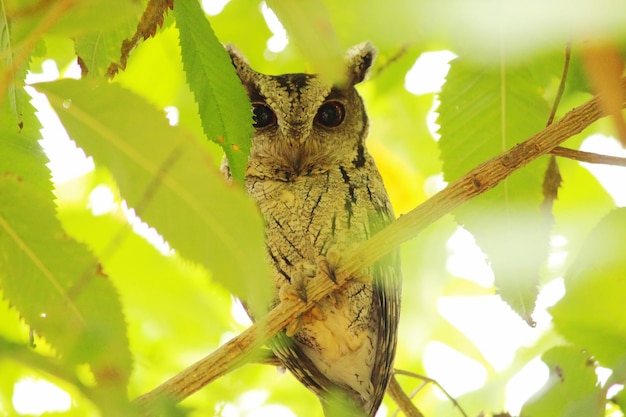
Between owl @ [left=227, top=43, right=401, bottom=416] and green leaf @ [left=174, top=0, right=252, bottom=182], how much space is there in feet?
3.97

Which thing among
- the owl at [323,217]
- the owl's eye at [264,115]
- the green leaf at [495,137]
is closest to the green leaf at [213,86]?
the green leaf at [495,137]

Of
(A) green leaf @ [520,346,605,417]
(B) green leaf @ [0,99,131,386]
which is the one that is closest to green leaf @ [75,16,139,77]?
(B) green leaf @ [0,99,131,386]

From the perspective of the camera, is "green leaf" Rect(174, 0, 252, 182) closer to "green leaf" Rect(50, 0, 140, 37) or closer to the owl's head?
"green leaf" Rect(50, 0, 140, 37)

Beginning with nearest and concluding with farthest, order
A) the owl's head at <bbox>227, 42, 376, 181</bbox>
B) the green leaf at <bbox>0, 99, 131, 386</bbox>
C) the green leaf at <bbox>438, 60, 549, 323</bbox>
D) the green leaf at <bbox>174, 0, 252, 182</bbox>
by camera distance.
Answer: the green leaf at <bbox>0, 99, 131, 386</bbox> → the green leaf at <bbox>174, 0, 252, 182</bbox> → the green leaf at <bbox>438, 60, 549, 323</bbox> → the owl's head at <bbox>227, 42, 376, 181</bbox>

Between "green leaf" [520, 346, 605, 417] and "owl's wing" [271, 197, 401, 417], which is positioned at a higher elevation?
"owl's wing" [271, 197, 401, 417]

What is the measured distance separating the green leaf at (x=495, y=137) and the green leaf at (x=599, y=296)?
23 cm

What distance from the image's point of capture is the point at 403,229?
4.65 feet

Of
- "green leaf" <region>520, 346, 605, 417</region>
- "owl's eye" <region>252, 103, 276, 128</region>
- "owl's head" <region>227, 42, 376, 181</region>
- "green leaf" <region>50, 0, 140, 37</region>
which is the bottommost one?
"green leaf" <region>520, 346, 605, 417</region>

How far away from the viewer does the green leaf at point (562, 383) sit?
1283mm

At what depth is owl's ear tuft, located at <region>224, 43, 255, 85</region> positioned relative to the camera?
238 centimetres

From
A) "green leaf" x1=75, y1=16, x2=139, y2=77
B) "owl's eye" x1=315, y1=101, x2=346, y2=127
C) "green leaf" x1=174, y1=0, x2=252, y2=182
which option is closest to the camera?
"green leaf" x1=174, y1=0, x2=252, y2=182

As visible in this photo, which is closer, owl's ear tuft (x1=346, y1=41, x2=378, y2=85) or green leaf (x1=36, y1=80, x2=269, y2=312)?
green leaf (x1=36, y1=80, x2=269, y2=312)

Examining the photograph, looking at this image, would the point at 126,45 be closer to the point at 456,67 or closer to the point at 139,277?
the point at 456,67

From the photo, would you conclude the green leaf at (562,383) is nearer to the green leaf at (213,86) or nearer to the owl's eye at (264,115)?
the green leaf at (213,86)
